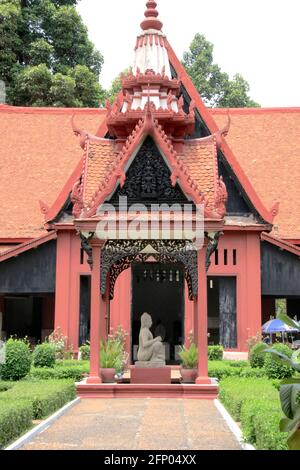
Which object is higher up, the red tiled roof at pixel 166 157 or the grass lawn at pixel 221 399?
the red tiled roof at pixel 166 157

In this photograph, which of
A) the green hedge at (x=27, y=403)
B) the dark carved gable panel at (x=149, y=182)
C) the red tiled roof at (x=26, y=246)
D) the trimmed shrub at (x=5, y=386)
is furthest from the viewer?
the red tiled roof at (x=26, y=246)

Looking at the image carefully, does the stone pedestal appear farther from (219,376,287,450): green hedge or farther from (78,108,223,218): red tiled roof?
(78,108,223,218): red tiled roof

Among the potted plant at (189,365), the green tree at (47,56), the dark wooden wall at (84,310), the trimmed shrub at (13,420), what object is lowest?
the trimmed shrub at (13,420)

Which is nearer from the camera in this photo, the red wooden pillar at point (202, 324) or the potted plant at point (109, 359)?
the red wooden pillar at point (202, 324)

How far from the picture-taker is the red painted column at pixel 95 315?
1173cm

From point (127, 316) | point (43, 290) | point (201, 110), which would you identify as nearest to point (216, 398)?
point (127, 316)

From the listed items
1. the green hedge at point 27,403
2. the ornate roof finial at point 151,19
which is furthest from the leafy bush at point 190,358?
the ornate roof finial at point 151,19

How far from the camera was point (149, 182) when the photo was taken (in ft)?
40.1

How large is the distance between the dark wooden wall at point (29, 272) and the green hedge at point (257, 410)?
863cm

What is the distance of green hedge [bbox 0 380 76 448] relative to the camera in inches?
286

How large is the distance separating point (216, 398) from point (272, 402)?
3421 millimetres

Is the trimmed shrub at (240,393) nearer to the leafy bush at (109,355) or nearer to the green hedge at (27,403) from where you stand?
the leafy bush at (109,355)

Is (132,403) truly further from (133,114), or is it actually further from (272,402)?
(133,114)

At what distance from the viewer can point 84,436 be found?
7.53 m
